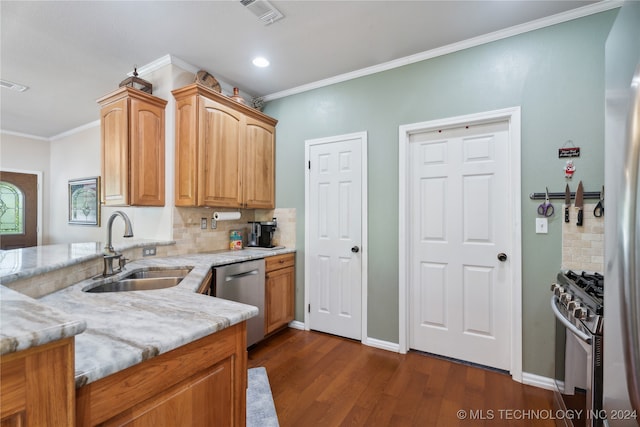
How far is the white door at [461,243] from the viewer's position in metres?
2.32

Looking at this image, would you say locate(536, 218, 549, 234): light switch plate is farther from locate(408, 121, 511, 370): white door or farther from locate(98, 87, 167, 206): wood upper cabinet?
locate(98, 87, 167, 206): wood upper cabinet

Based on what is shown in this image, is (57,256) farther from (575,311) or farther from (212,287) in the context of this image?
(575,311)

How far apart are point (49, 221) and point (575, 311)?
7331 millimetres

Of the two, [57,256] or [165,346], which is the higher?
[57,256]

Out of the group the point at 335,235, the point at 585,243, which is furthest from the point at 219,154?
the point at 585,243

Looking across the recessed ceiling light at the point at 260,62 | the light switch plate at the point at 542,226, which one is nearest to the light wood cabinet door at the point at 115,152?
the recessed ceiling light at the point at 260,62

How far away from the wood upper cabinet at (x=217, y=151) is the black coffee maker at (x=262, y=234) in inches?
9.2

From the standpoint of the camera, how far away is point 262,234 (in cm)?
328

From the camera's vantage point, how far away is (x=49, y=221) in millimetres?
5262

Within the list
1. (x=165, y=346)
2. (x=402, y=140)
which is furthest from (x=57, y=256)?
(x=402, y=140)

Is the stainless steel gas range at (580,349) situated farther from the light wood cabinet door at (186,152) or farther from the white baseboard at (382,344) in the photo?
the light wood cabinet door at (186,152)

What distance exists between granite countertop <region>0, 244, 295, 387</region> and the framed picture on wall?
3689 millimetres

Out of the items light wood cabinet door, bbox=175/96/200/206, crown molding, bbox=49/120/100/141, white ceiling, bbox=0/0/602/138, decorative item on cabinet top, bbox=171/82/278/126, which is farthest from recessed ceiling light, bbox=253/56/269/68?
crown molding, bbox=49/120/100/141

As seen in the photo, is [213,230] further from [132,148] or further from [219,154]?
[132,148]
